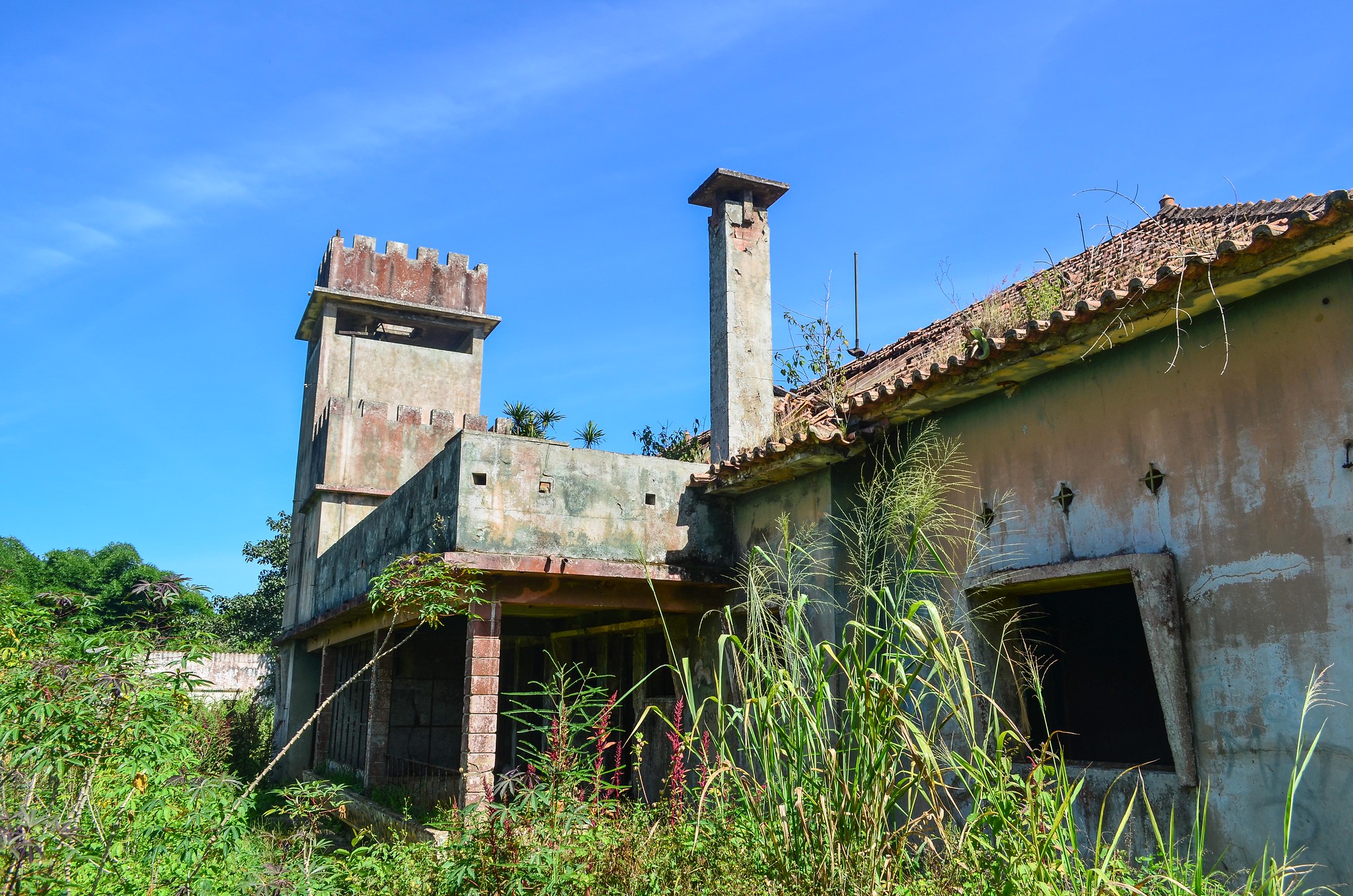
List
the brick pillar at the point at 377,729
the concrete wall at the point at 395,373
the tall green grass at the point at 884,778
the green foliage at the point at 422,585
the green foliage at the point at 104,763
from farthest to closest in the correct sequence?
the concrete wall at the point at 395,373 < the brick pillar at the point at 377,729 < the green foliage at the point at 422,585 < the green foliage at the point at 104,763 < the tall green grass at the point at 884,778

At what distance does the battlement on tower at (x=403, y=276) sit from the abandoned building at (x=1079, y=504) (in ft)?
23.4

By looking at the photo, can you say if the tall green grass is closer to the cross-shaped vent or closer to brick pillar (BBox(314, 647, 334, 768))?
the cross-shaped vent

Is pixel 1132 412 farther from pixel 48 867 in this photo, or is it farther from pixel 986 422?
pixel 48 867

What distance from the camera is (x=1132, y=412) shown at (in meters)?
6.21

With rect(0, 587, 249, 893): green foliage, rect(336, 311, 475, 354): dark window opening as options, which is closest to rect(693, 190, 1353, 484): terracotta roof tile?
rect(0, 587, 249, 893): green foliage

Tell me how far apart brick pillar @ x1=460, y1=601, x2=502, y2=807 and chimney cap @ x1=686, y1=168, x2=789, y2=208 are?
5.12 m

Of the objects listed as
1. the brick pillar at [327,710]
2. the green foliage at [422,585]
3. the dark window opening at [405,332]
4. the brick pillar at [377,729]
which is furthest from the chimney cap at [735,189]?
the dark window opening at [405,332]

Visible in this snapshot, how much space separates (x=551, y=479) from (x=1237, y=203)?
649 cm

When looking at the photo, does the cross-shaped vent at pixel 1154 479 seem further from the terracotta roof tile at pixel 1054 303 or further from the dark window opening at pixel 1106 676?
the dark window opening at pixel 1106 676

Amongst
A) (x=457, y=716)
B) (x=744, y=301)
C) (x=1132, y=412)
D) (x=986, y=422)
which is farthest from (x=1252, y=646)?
(x=457, y=716)

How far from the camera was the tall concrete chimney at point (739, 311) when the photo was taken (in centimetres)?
1038

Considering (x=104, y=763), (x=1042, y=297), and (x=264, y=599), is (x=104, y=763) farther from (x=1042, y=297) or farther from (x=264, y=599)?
(x=264, y=599)

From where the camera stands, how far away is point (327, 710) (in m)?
17.2

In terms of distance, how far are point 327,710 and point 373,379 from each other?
20.0 ft
